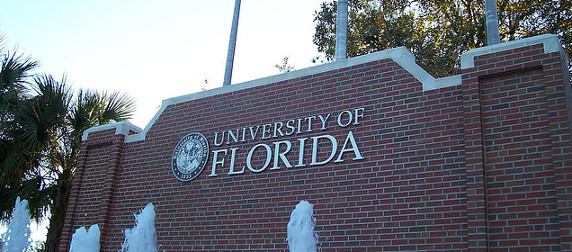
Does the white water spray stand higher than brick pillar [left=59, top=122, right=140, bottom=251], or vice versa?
brick pillar [left=59, top=122, right=140, bottom=251]

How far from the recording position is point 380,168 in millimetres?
8398

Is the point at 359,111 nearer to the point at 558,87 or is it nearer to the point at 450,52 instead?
the point at 558,87

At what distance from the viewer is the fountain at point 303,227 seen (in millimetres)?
8289

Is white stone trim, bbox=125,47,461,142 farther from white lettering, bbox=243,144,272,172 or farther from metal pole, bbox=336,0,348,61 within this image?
white lettering, bbox=243,144,272,172

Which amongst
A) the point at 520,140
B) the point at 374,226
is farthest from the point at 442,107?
the point at 374,226

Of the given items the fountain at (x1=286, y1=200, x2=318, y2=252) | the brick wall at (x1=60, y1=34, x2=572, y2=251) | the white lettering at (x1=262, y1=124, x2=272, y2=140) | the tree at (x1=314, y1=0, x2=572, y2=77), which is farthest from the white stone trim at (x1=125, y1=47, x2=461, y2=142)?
the tree at (x1=314, y1=0, x2=572, y2=77)

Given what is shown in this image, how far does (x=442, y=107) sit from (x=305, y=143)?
89.1 inches

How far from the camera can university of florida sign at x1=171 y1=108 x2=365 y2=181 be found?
8.97 metres

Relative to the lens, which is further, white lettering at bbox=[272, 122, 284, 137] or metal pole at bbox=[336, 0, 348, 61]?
metal pole at bbox=[336, 0, 348, 61]

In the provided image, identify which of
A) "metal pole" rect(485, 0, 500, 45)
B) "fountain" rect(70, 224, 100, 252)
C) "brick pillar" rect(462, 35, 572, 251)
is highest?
"metal pole" rect(485, 0, 500, 45)

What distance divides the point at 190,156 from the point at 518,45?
5.98m

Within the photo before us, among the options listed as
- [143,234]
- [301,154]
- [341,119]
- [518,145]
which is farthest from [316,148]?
[143,234]

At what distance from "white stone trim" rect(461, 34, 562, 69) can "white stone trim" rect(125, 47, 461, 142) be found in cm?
33

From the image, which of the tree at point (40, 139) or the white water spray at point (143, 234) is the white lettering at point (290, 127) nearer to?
the white water spray at point (143, 234)
